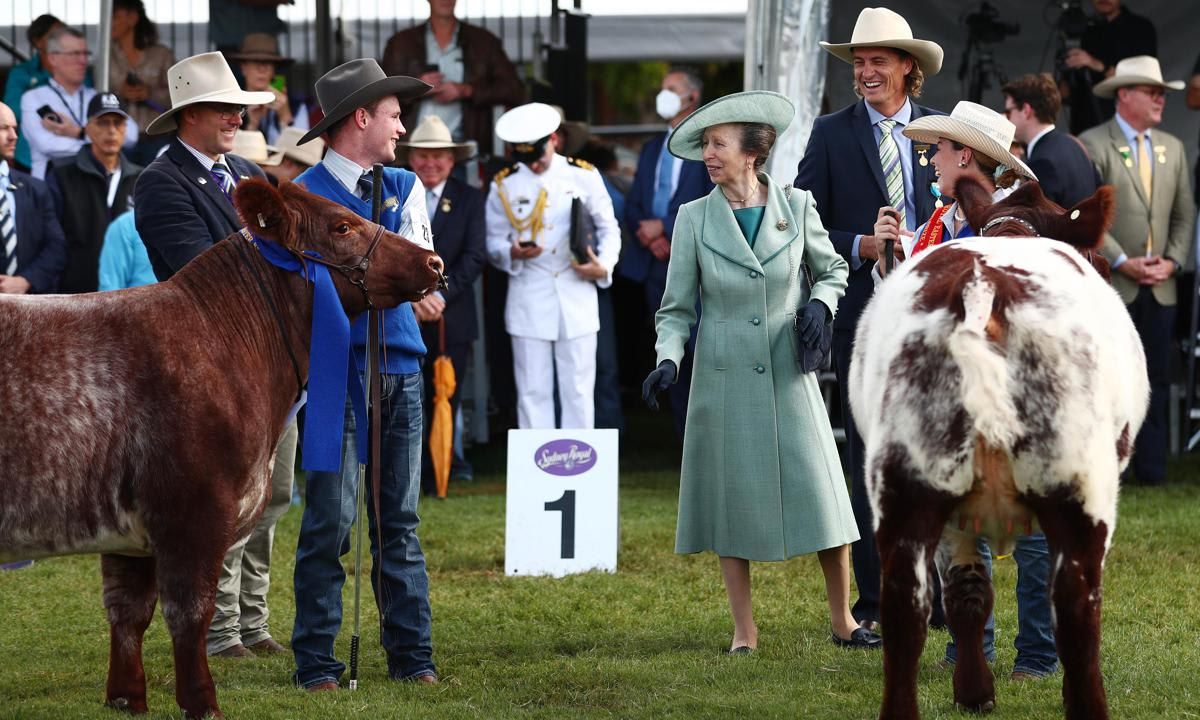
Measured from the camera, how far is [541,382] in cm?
1088

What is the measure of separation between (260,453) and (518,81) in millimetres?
7434

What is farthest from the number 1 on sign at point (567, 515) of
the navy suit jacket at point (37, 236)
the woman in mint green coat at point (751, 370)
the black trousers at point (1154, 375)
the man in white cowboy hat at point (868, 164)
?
the black trousers at point (1154, 375)

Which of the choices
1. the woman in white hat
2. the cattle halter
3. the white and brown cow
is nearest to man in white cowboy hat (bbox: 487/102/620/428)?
the woman in white hat

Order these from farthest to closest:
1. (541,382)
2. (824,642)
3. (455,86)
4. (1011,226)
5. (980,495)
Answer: (455,86)
(541,382)
(824,642)
(1011,226)
(980,495)

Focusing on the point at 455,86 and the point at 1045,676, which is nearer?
the point at 1045,676

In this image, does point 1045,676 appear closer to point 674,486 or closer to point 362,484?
point 362,484

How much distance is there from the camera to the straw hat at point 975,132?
546cm

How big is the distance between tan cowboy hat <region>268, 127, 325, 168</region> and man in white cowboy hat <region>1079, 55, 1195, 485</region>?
5363mm

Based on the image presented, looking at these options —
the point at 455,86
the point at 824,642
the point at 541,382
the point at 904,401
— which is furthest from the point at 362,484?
the point at 455,86

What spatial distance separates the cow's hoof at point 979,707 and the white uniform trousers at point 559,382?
19.3 ft

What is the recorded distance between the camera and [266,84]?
1192 centimetres

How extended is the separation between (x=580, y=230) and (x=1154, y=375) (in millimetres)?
4162

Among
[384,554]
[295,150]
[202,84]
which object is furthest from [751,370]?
[295,150]

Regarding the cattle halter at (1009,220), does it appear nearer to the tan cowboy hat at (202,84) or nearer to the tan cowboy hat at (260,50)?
the tan cowboy hat at (202,84)
